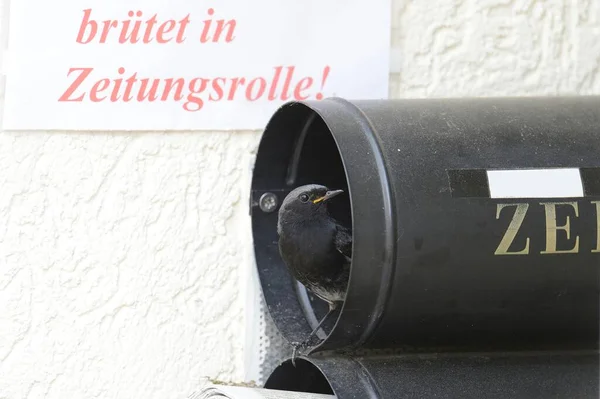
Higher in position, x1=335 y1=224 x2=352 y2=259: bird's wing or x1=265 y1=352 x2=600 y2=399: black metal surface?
x1=335 y1=224 x2=352 y2=259: bird's wing

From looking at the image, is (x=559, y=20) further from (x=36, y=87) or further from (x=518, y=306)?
(x=36, y=87)

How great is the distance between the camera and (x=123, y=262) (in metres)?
2.57

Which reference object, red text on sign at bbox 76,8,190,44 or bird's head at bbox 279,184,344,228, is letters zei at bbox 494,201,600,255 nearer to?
bird's head at bbox 279,184,344,228

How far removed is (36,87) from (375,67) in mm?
964

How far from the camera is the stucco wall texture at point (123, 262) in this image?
2.55 metres

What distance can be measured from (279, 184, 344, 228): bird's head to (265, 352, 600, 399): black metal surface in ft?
1.17

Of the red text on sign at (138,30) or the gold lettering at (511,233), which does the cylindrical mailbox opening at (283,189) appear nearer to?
the red text on sign at (138,30)

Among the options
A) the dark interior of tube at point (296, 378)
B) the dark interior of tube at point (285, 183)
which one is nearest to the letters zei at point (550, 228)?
the dark interior of tube at point (296, 378)

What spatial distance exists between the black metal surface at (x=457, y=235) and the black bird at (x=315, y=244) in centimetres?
22

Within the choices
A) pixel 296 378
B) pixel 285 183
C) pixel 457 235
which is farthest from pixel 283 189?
pixel 457 235

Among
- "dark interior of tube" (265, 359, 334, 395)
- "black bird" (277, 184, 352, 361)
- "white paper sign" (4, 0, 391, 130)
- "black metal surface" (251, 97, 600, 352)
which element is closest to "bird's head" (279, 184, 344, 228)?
"black bird" (277, 184, 352, 361)

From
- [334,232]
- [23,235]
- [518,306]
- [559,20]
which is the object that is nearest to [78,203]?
[23,235]

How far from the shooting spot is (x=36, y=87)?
2615mm

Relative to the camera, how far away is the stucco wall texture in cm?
255
